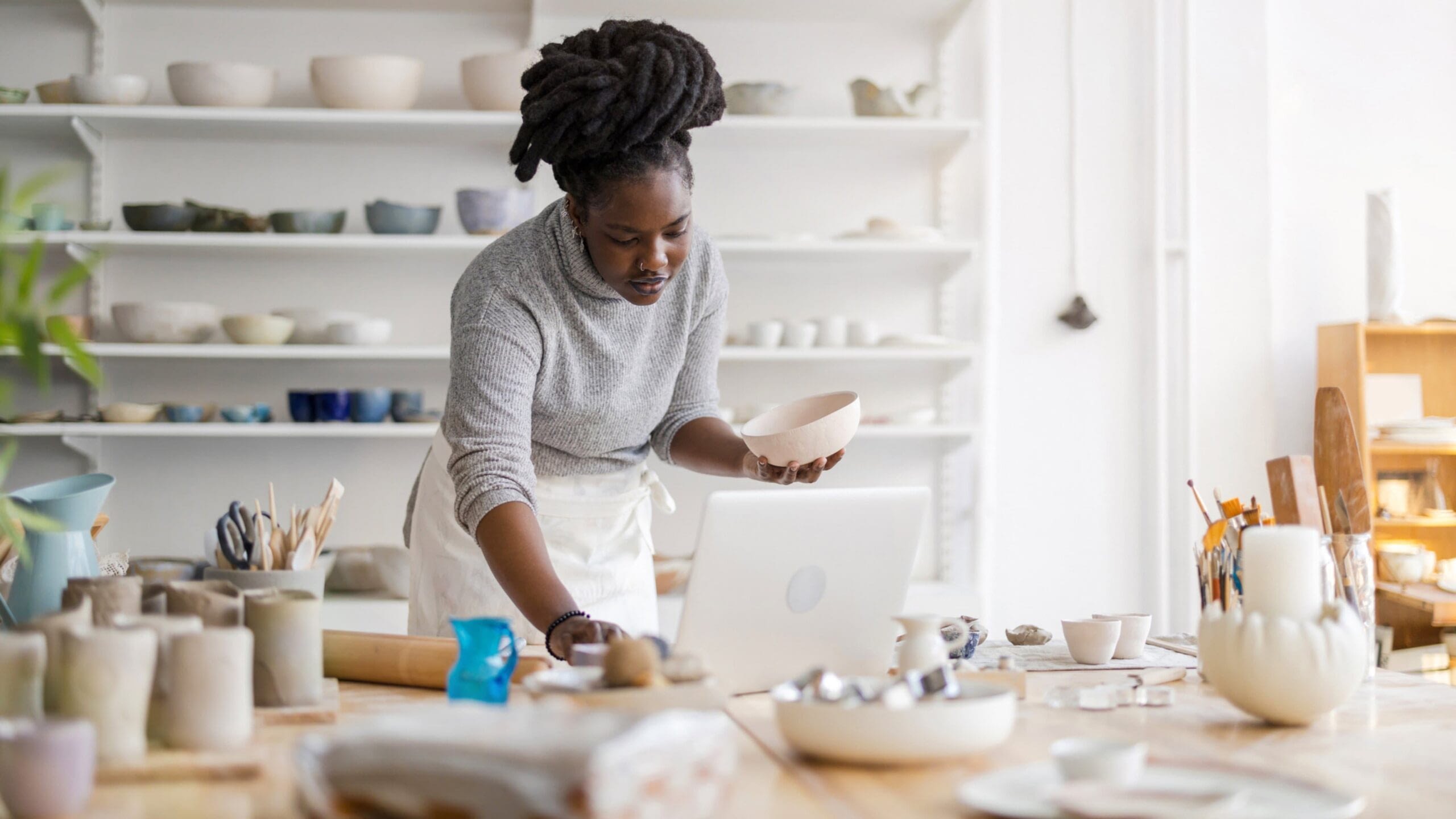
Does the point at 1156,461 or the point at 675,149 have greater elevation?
the point at 675,149

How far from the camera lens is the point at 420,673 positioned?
1435mm

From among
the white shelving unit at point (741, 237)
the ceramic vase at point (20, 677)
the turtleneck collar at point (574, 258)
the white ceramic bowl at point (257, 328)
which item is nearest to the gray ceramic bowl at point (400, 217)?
the white shelving unit at point (741, 237)

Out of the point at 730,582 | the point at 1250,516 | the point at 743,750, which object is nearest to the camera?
the point at 743,750

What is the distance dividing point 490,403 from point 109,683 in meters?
0.75

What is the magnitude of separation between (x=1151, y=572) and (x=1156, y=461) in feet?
1.02

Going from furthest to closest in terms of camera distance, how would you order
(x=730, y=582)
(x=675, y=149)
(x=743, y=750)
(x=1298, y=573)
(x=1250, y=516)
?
(x=675, y=149) < (x=1250, y=516) < (x=730, y=582) < (x=1298, y=573) < (x=743, y=750)

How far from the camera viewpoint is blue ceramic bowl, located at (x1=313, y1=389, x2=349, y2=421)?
3127 millimetres

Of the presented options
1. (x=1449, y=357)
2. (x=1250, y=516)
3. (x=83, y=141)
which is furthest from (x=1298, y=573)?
(x=83, y=141)

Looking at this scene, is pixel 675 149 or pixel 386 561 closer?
pixel 675 149

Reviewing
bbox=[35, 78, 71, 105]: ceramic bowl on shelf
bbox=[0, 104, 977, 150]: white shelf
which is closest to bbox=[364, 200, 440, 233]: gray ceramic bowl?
bbox=[0, 104, 977, 150]: white shelf

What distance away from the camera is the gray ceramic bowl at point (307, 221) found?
3131mm

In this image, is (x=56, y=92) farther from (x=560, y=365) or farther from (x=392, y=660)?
(x=392, y=660)

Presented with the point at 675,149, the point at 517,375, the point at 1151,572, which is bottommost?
the point at 1151,572

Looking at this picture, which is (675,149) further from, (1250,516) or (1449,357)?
(1449,357)
